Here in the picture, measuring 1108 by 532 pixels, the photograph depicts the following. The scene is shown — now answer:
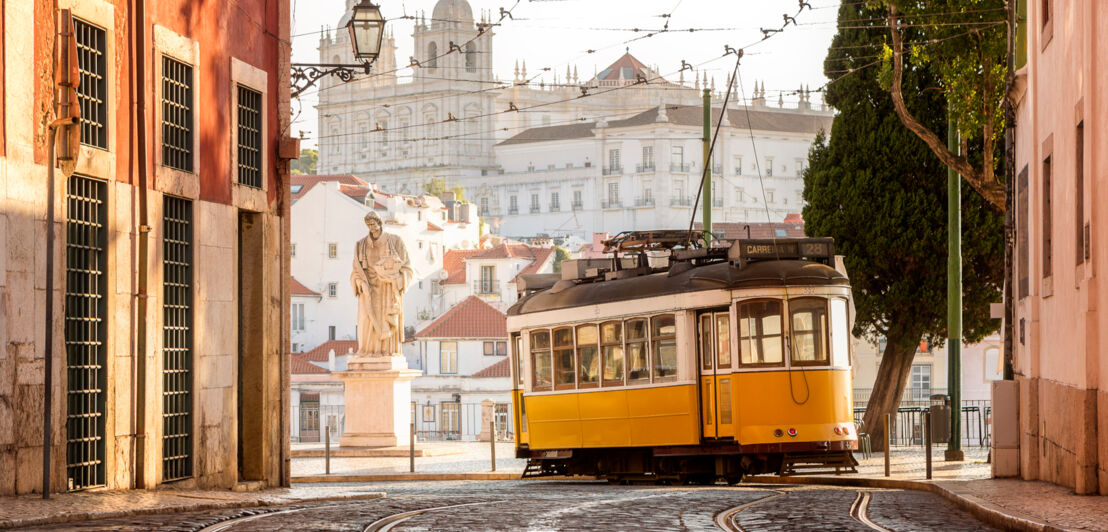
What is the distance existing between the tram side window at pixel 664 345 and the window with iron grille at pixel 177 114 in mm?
5628

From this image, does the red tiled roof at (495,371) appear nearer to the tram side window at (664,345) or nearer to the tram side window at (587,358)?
the tram side window at (587,358)

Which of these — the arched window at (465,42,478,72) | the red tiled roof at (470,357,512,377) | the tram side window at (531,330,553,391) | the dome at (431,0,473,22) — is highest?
the dome at (431,0,473,22)

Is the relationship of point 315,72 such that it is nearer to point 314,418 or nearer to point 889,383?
point 889,383

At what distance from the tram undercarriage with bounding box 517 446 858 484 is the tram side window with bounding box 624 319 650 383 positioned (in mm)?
875

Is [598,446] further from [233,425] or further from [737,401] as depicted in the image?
[233,425]

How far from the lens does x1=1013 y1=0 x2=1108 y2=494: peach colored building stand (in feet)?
46.4

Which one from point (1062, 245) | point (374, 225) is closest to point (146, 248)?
point (1062, 245)

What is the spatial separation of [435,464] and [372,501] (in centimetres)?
1349

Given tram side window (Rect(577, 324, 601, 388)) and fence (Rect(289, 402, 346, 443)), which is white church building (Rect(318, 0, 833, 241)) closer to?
fence (Rect(289, 402, 346, 443))

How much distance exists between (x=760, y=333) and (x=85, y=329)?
733 centimetres

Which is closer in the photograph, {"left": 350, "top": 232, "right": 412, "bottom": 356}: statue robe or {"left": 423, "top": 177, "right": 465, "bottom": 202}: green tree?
{"left": 350, "top": 232, "right": 412, "bottom": 356}: statue robe

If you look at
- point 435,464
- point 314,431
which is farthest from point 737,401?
point 314,431

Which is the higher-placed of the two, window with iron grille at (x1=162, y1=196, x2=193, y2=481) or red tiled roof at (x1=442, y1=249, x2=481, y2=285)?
red tiled roof at (x1=442, y1=249, x2=481, y2=285)

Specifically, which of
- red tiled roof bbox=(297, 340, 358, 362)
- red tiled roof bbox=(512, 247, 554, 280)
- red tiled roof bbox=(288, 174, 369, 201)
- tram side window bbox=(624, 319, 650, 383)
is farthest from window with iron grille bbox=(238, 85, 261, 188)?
red tiled roof bbox=(288, 174, 369, 201)
